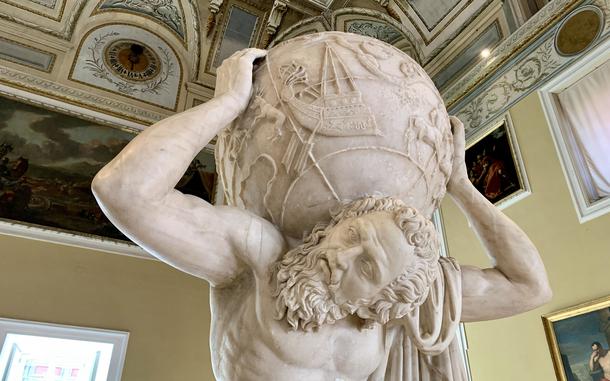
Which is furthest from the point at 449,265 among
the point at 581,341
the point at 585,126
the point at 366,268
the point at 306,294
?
the point at 585,126

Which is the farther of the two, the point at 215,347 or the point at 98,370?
the point at 98,370

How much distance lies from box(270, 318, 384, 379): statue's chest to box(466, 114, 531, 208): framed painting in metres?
4.07

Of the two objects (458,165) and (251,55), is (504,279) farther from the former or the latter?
(251,55)

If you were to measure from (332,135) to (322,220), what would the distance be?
263 mm

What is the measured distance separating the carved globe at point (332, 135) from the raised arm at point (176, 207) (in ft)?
0.39

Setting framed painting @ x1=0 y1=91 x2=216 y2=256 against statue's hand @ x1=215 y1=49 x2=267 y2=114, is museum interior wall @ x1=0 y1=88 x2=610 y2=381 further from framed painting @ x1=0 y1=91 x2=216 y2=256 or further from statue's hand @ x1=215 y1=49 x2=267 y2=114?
statue's hand @ x1=215 y1=49 x2=267 y2=114

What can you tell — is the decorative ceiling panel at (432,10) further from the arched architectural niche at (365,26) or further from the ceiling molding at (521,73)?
the ceiling molding at (521,73)

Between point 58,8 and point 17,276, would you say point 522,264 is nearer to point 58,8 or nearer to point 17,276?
point 17,276

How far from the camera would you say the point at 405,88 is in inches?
58.9

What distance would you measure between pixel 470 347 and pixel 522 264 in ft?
12.8

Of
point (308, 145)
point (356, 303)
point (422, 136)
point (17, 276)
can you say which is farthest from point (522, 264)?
point (17, 276)

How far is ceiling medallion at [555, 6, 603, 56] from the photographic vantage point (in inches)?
183

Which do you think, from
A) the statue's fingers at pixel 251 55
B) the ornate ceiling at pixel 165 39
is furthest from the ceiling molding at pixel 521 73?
the statue's fingers at pixel 251 55

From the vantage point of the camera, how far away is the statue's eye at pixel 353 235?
1.25 meters
